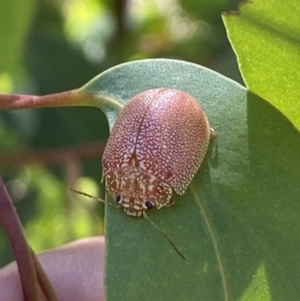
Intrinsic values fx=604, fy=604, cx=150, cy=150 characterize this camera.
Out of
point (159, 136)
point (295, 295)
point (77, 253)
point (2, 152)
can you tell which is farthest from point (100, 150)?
point (295, 295)

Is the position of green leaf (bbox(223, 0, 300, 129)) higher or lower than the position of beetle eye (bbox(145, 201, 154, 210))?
higher

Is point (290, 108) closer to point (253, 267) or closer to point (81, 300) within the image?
point (253, 267)

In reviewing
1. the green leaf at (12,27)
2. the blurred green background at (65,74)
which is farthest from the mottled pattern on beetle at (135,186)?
the green leaf at (12,27)

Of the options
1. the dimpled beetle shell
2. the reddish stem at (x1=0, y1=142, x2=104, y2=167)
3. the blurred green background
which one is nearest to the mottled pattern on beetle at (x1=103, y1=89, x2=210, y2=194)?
the dimpled beetle shell

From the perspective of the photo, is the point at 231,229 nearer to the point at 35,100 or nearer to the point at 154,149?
the point at 154,149

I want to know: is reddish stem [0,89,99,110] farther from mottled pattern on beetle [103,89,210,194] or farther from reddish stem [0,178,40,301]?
reddish stem [0,178,40,301]

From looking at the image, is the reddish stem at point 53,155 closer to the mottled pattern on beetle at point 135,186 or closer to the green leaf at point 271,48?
the mottled pattern on beetle at point 135,186

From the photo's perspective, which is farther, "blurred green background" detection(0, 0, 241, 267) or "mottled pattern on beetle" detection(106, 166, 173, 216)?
"blurred green background" detection(0, 0, 241, 267)
